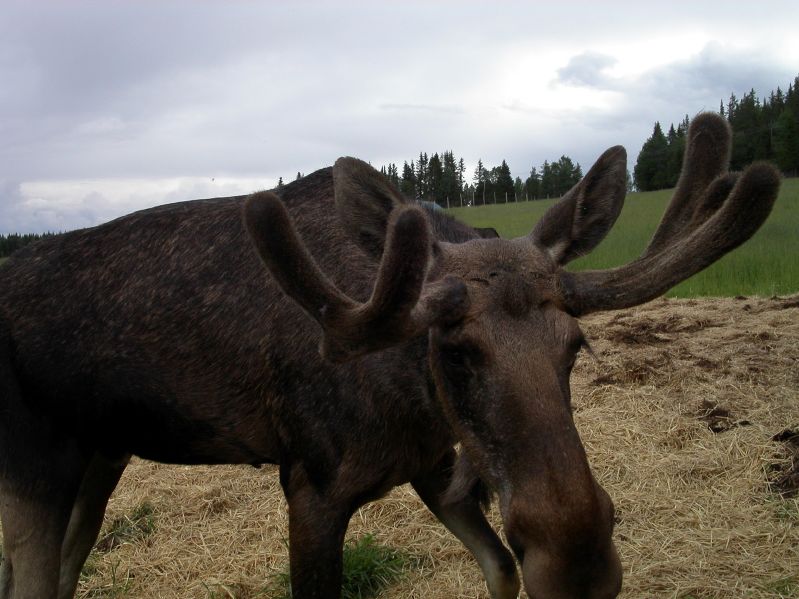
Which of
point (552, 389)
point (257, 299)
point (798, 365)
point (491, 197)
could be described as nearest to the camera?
point (552, 389)

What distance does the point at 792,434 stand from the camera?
16.8 ft

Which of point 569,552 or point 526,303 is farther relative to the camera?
point 526,303

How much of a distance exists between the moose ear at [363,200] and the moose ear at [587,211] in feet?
1.89

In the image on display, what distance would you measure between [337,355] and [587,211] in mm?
1212

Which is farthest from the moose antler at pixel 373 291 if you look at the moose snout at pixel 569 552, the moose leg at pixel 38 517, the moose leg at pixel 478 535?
the moose leg at pixel 38 517

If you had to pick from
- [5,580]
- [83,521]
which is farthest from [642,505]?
[5,580]

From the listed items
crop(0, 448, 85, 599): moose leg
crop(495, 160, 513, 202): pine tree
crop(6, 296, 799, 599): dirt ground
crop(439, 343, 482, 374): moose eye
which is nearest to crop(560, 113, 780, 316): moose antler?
crop(439, 343, 482, 374): moose eye

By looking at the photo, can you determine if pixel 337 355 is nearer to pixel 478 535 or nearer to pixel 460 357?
A: pixel 460 357

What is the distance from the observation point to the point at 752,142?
35250 millimetres

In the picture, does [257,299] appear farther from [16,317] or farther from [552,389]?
[552,389]

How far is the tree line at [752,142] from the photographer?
126ft

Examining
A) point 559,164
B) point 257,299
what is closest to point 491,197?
point 559,164

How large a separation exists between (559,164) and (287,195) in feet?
241

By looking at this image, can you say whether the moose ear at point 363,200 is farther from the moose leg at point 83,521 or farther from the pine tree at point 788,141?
the pine tree at point 788,141
